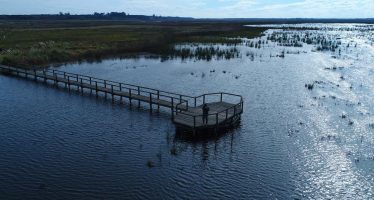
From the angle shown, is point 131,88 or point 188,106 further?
point 131,88

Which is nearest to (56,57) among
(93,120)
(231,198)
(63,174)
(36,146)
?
(93,120)

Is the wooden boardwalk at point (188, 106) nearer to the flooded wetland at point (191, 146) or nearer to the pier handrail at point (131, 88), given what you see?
the pier handrail at point (131, 88)

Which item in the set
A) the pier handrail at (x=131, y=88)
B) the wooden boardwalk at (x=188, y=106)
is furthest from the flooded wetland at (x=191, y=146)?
the pier handrail at (x=131, y=88)

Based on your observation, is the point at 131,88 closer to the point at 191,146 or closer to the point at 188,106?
the point at 188,106

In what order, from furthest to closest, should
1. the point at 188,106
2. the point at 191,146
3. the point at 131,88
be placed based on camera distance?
the point at 131,88 → the point at 188,106 → the point at 191,146

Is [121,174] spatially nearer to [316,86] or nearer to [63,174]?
[63,174]

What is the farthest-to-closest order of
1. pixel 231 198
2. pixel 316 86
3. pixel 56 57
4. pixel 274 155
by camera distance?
pixel 56 57
pixel 316 86
pixel 274 155
pixel 231 198

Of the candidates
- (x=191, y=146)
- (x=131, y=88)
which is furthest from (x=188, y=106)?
(x=131, y=88)

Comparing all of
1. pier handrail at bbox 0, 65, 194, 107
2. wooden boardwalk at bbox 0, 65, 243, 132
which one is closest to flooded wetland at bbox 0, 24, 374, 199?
wooden boardwalk at bbox 0, 65, 243, 132
